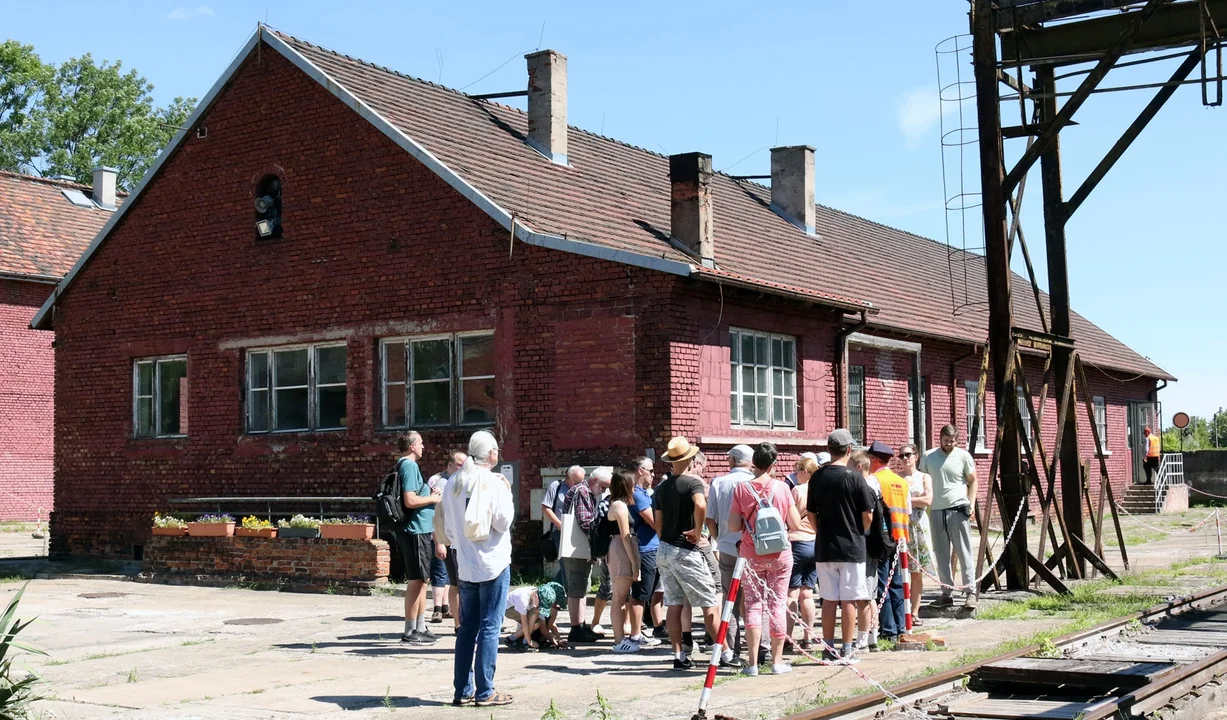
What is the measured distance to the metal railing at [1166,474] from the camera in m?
35.2

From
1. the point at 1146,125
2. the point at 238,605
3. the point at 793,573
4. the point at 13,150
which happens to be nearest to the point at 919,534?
the point at 793,573

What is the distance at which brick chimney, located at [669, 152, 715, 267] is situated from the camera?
19109mm

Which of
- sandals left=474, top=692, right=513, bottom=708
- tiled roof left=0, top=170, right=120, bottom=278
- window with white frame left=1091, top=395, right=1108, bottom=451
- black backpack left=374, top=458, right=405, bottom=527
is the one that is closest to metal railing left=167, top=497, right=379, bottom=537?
black backpack left=374, top=458, right=405, bottom=527

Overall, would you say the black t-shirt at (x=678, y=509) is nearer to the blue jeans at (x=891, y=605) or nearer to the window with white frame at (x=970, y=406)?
the blue jeans at (x=891, y=605)

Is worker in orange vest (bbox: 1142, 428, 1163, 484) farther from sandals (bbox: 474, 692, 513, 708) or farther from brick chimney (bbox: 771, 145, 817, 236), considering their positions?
sandals (bbox: 474, 692, 513, 708)

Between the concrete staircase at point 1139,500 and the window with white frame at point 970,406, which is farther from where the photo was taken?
the concrete staircase at point 1139,500

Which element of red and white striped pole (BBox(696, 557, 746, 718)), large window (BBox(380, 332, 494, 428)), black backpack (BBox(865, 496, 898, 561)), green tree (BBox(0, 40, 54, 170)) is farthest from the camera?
green tree (BBox(0, 40, 54, 170))

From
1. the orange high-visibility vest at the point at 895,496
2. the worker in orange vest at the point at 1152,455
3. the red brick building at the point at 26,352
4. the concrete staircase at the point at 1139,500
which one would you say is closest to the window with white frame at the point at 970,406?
the concrete staircase at the point at 1139,500

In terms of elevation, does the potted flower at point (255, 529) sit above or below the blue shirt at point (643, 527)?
below

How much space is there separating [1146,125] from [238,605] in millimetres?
12065

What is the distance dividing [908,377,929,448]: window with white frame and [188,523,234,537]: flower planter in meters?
12.5

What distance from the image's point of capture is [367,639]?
13.0 metres

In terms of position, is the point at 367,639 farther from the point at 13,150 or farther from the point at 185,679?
the point at 13,150

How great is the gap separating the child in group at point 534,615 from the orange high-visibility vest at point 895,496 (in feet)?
9.66
